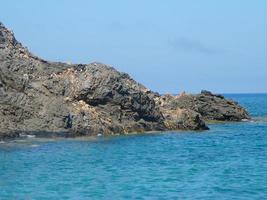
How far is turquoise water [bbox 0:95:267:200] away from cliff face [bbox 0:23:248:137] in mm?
3222

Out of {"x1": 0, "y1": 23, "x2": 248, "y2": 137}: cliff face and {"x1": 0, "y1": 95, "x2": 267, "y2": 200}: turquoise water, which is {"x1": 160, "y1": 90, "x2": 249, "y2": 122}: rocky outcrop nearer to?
{"x1": 0, "y1": 23, "x2": 248, "y2": 137}: cliff face

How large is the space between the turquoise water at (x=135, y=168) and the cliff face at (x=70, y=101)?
10.6 feet

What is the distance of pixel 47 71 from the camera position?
7069 centimetres

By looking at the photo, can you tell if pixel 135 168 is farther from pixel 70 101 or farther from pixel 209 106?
pixel 209 106

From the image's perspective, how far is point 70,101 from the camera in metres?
65.2

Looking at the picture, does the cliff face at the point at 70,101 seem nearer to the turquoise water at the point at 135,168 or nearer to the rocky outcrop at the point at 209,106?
the turquoise water at the point at 135,168

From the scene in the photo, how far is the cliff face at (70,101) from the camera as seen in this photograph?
59719 mm

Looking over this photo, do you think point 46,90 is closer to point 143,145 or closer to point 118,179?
point 143,145

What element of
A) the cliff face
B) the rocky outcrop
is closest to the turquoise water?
Result: the cliff face

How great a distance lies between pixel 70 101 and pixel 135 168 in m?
26.0

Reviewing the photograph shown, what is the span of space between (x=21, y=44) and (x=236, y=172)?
47.1 m

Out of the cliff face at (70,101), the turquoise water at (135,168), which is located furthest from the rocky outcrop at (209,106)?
the turquoise water at (135,168)

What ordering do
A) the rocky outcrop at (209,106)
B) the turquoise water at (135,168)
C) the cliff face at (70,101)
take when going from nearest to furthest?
1. the turquoise water at (135,168)
2. the cliff face at (70,101)
3. the rocky outcrop at (209,106)

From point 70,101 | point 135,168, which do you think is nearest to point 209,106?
point 70,101
